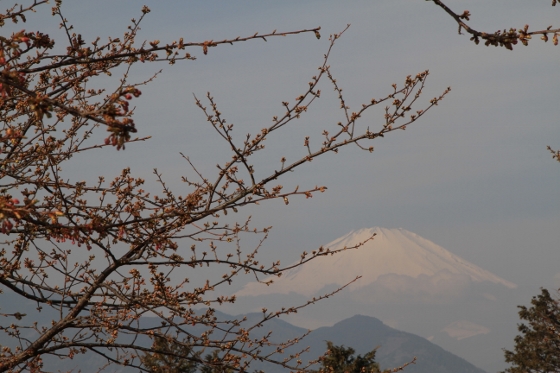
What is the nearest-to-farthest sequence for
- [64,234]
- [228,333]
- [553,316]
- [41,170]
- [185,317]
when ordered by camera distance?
[64,234] → [185,317] → [228,333] → [41,170] → [553,316]

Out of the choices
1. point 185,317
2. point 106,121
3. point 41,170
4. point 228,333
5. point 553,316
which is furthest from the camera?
point 553,316

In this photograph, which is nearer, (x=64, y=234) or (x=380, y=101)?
(x=64, y=234)

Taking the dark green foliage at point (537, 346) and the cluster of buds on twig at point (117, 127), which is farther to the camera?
the dark green foliage at point (537, 346)

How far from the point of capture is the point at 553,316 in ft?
123

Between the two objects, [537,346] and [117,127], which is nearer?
[117,127]

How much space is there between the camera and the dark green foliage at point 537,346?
37656mm

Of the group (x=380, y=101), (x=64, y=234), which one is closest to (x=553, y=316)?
(x=380, y=101)

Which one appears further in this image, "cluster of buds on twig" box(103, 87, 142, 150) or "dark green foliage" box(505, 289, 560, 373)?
"dark green foliage" box(505, 289, 560, 373)

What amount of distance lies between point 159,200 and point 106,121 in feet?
11.0

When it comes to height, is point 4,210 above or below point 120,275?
below

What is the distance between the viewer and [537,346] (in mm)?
38312

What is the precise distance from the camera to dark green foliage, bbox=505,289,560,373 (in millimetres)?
37656

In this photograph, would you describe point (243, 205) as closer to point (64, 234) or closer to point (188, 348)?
point (188, 348)

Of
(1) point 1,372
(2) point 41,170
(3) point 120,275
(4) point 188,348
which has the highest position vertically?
(2) point 41,170
